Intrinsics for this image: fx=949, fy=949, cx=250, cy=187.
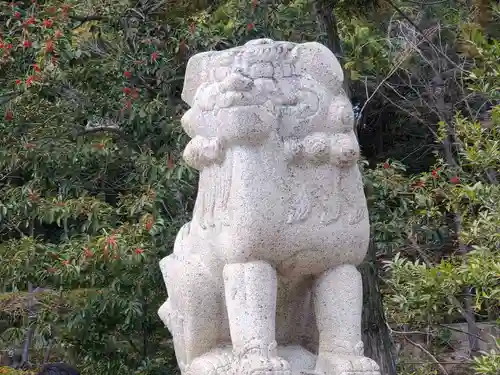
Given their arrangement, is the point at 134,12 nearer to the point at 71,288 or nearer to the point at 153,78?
the point at 153,78

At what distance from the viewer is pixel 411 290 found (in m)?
4.98

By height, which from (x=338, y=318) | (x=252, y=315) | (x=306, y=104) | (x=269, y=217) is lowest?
(x=338, y=318)

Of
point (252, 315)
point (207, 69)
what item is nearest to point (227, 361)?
point (252, 315)

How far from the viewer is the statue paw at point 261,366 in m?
3.31

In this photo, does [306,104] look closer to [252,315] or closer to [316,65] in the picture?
[316,65]

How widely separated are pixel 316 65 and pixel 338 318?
38.0 inches

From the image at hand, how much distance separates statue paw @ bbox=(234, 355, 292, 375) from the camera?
3309mm

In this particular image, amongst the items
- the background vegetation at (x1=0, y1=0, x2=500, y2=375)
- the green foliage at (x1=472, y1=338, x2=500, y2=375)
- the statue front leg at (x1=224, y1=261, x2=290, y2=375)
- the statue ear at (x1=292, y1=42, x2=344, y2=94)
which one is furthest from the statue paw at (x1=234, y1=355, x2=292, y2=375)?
the background vegetation at (x1=0, y1=0, x2=500, y2=375)

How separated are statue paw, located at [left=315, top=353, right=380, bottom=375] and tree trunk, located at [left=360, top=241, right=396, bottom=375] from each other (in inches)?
84.8

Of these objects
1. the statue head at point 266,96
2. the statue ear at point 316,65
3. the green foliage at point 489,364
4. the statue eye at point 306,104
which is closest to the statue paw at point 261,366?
the statue head at point 266,96

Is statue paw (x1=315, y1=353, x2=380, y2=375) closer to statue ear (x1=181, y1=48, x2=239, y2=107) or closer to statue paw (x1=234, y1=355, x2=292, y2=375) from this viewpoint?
statue paw (x1=234, y1=355, x2=292, y2=375)

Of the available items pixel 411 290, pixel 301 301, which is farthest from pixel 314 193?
pixel 411 290

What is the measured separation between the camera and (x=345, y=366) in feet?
11.3

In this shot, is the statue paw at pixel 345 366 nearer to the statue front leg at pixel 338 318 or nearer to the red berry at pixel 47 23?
the statue front leg at pixel 338 318
